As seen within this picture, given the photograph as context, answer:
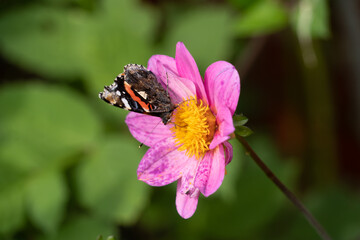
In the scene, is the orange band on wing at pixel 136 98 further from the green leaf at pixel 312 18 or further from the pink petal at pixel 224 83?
the green leaf at pixel 312 18

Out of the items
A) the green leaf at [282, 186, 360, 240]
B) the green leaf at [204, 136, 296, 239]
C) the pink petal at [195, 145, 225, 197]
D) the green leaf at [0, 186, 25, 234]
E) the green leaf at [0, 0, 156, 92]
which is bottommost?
the green leaf at [282, 186, 360, 240]

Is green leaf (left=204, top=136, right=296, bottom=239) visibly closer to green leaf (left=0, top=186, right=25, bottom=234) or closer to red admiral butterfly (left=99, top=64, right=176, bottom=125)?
green leaf (left=0, top=186, right=25, bottom=234)

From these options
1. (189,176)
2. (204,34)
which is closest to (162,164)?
(189,176)

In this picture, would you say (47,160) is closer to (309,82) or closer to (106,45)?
(106,45)

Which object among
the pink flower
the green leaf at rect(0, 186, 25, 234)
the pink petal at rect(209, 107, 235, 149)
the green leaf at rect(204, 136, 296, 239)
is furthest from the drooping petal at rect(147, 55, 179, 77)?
the green leaf at rect(204, 136, 296, 239)

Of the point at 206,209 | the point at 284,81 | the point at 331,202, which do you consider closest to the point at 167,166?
the point at 206,209

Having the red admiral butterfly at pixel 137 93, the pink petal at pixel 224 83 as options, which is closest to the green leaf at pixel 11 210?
the red admiral butterfly at pixel 137 93

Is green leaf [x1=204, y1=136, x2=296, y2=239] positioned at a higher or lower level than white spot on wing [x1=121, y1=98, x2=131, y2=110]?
lower

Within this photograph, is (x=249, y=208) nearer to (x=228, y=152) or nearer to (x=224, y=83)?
(x=228, y=152)
